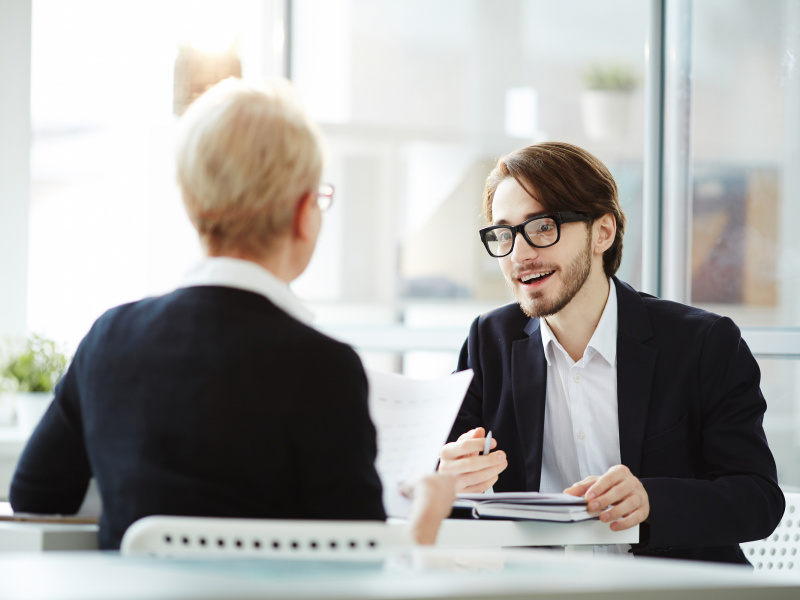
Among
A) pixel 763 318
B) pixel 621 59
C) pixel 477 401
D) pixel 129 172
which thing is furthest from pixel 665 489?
pixel 129 172

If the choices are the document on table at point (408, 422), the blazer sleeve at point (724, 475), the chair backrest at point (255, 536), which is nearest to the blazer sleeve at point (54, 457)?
the chair backrest at point (255, 536)

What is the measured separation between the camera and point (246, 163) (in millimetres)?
1144

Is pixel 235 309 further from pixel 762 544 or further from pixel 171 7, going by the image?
pixel 171 7

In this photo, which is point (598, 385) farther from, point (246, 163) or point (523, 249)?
point (246, 163)

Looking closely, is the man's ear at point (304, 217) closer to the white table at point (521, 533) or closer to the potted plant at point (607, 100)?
the white table at point (521, 533)

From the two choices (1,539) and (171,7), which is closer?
(1,539)

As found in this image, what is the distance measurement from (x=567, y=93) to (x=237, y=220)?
254cm

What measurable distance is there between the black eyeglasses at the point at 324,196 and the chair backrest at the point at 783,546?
1.32 metres

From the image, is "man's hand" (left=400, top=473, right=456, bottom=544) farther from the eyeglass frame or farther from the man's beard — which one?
the man's beard

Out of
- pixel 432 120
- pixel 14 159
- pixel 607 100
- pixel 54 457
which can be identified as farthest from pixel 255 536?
pixel 14 159

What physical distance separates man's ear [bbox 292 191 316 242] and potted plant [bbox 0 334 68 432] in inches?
90.1

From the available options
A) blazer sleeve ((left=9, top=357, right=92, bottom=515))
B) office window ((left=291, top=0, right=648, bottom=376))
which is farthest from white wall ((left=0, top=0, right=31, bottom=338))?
blazer sleeve ((left=9, top=357, right=92, bottom=515))

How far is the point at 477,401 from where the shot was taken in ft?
6.98

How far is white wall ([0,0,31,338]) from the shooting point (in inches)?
141
